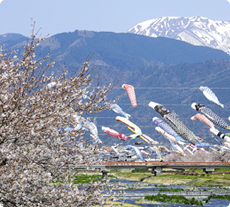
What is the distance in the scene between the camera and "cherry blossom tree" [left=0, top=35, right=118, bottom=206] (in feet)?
57.1

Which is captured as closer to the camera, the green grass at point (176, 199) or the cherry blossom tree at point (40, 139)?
the cherry blossom tree at point (40, 139)

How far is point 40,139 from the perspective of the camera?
746 inches

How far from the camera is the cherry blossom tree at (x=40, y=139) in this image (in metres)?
17.4

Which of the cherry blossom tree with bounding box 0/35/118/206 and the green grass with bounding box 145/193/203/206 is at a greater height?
the cherry blossom tree with bounding box 0/35/118/206

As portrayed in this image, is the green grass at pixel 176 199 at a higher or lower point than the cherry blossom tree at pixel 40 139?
lower

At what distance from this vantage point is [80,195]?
18.2 m

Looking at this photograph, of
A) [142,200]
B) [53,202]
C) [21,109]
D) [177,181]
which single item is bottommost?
[177,181]

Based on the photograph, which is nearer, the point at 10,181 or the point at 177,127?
the point at 10,181

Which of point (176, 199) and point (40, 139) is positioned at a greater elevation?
point (40, 139)

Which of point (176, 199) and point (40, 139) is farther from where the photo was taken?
point (176, 199)

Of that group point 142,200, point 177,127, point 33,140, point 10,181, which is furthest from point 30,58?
point 177,127

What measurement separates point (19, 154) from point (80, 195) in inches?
128

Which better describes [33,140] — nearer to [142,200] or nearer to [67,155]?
[67,155]

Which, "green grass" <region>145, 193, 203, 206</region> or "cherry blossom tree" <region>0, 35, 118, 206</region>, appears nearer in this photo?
"cherry blossom tree" <region>0, 35, 118, 206</region>
